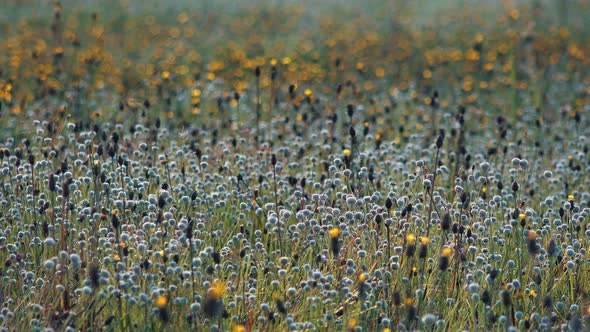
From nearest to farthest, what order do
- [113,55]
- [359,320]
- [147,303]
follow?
[147,303], [359,320], [113,55]

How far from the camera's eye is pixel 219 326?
3555mm

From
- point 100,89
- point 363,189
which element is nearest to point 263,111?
point 100,89

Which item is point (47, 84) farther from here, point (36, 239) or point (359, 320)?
point (359, 320)

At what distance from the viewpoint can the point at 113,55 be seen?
36.3 feet

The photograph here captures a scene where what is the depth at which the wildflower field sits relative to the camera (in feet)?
12.3

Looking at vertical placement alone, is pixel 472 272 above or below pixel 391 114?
below

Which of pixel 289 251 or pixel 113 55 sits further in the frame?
pixel 113 55

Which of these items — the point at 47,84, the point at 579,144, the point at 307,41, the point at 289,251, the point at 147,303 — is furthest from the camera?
the point at 307,41

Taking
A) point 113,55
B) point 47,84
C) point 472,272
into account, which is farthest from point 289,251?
point 113,55

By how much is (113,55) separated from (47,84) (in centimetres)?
279

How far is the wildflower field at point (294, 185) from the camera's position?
3.75 metres

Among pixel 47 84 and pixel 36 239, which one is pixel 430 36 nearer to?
pixel 47 84

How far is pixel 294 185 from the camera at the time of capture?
5.28m

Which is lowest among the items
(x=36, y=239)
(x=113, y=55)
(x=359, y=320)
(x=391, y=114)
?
(x=359, y=320)
